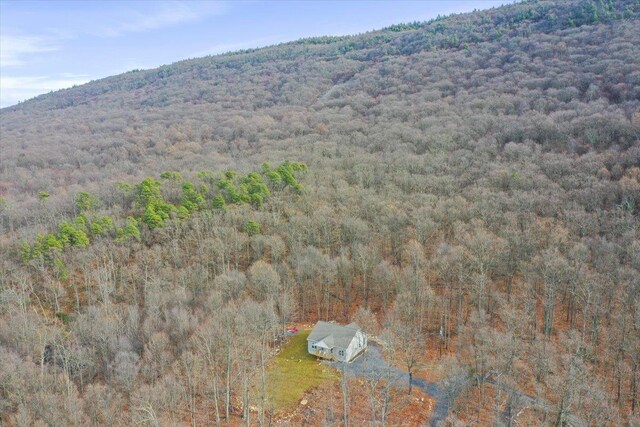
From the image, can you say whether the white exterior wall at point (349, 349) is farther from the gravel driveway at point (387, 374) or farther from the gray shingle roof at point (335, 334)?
the gravel driveway at point (387, 374)

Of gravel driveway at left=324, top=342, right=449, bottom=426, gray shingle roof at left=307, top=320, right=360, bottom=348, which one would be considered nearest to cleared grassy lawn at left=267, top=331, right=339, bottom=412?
gravel driveway at left=324, top=342, right=449, bottom=426

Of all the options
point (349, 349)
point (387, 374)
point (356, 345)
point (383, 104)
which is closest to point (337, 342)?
point (349, 349)

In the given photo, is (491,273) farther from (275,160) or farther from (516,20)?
(516,20)

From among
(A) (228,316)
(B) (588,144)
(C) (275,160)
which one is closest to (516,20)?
(B) (588,144)

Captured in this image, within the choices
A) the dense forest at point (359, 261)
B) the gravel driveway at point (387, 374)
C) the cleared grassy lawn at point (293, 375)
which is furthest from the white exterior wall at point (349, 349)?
the dense forest at point (359, 261)

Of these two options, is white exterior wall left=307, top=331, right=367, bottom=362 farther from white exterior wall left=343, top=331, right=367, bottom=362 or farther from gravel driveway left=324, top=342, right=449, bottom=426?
gravel driveway left=324, top=342, right=449, bottom=426

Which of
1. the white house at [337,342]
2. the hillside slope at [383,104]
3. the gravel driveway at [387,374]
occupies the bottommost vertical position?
the gravel driveway at [387,374]
